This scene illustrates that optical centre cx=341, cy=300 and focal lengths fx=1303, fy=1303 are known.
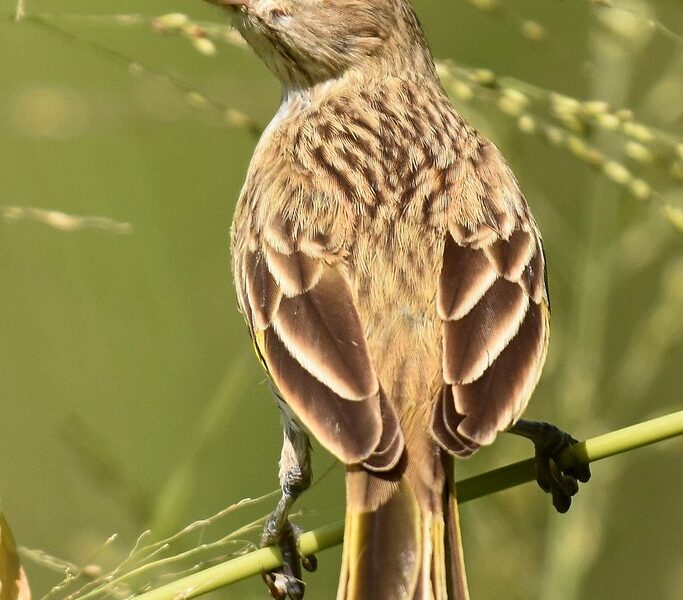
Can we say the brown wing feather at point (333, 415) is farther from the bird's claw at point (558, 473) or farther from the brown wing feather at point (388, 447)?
the bird's claw at point (558, 473)

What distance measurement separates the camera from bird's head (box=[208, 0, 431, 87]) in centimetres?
474

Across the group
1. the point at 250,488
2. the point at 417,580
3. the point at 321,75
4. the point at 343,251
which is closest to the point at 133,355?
the point at 250,488

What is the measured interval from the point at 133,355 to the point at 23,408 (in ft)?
2.07

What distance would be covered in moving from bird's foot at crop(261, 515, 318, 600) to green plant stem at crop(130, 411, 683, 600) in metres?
0.27

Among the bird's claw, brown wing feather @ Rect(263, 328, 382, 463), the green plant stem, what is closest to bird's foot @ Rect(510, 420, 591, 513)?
the bird's claw

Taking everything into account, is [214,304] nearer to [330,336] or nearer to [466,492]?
[330,336]

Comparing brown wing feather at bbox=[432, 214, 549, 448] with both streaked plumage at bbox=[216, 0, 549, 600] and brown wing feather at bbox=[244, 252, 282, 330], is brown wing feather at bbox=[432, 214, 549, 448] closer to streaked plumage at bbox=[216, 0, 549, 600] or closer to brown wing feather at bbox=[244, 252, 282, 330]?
streaked plumage at bbox=[216, 0, 549, 600]

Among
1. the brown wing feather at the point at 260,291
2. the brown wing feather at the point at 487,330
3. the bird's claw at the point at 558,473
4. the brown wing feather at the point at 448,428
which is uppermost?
the brown wing feather at the point at 487,330

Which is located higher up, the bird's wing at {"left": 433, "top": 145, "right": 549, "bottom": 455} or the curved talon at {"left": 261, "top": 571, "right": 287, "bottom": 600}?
the bird's wing at {"left": 433, "top": 145, "right": 549, "bottom": 455}

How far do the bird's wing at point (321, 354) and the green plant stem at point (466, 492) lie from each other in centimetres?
21

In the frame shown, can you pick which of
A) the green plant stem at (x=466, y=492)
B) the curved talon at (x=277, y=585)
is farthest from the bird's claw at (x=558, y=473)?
the curved talon at (x=277, y=585)

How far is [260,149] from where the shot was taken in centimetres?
440

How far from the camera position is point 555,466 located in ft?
12.1

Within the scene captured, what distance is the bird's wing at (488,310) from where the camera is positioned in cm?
306
